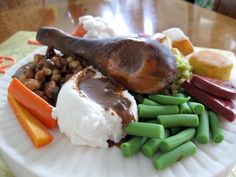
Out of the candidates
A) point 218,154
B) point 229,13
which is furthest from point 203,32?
point 218,154

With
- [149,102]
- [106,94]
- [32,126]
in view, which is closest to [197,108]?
[149,102]

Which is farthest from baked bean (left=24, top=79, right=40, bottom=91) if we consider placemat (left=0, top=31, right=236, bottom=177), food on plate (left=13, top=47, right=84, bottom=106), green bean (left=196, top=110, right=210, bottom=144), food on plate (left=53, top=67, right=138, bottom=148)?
placemat (left=0, top=31, right=236, bottom=177)

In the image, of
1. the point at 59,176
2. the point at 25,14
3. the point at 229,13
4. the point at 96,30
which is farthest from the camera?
the point at 25,14

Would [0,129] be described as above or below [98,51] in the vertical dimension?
below

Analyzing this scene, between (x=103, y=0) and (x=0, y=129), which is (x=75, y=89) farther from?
(x=103, y=0)

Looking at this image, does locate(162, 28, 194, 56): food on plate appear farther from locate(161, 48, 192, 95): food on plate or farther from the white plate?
the white plate

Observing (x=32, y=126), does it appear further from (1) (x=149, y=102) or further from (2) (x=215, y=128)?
(2) (x=215, y=128)

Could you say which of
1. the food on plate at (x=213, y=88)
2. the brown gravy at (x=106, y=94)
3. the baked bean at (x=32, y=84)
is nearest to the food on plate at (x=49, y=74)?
the baked bean at (x=32, y=84)
